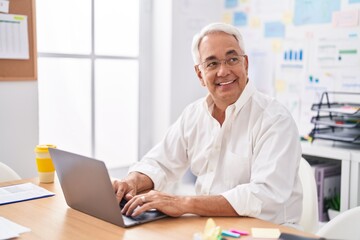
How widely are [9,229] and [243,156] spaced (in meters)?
0.83

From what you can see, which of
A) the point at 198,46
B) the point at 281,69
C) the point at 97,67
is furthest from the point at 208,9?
the point at 198,46

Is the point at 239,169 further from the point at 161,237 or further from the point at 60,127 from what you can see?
the point at 60,127

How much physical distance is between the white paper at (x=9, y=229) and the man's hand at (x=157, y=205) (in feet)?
1.00

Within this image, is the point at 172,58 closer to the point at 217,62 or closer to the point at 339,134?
the point at 339,134

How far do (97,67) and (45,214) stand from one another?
161 centimetres

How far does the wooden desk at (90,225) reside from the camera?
1232mm

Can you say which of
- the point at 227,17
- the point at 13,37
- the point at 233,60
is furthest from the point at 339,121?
the point at 13,37

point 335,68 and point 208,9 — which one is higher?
point 208,9

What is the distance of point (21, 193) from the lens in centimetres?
166

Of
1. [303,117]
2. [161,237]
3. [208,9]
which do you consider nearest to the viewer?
[161,237]

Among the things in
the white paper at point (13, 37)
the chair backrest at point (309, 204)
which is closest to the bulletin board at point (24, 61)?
the white paper at point (13, 37)

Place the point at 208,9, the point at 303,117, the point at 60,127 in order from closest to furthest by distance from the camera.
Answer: the point at 60,127
the point at 303,117
the point at 208,9

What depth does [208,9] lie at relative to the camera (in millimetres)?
3332

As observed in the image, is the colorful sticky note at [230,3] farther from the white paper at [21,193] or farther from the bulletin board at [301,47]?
the white paper at [21,193]
